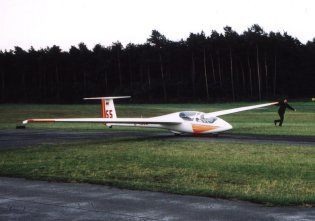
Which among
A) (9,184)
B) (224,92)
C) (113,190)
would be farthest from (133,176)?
(224,92)

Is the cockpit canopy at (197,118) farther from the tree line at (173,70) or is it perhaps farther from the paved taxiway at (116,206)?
the tree line at (173,70)

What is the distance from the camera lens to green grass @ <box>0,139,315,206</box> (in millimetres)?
12258

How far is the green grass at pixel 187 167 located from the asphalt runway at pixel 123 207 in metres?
0.69

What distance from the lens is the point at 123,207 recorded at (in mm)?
10375

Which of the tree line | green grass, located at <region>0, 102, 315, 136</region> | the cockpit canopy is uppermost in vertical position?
the tree line

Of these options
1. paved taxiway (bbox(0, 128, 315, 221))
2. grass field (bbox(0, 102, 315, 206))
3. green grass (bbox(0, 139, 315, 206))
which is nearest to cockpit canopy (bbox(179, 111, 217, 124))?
grass field (bbox(0, 102, 315, 206))

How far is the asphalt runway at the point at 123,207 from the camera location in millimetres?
9508

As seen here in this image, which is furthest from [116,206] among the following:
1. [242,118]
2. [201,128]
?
[242,118]

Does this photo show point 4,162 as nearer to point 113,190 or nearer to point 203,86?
point 113,190

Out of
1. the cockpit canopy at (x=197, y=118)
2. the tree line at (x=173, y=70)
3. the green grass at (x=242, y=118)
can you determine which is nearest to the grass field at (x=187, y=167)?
the cockpit canopy at (x=197, y=118)

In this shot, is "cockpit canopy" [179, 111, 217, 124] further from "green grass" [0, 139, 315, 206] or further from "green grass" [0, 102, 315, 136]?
"green grass" [0, 139, 315, 206]

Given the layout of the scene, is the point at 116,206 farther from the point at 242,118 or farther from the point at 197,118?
the point at 242,118

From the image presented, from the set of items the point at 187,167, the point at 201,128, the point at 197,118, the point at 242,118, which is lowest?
the point at 242,118

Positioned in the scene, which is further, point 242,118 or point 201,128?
point 242,118
